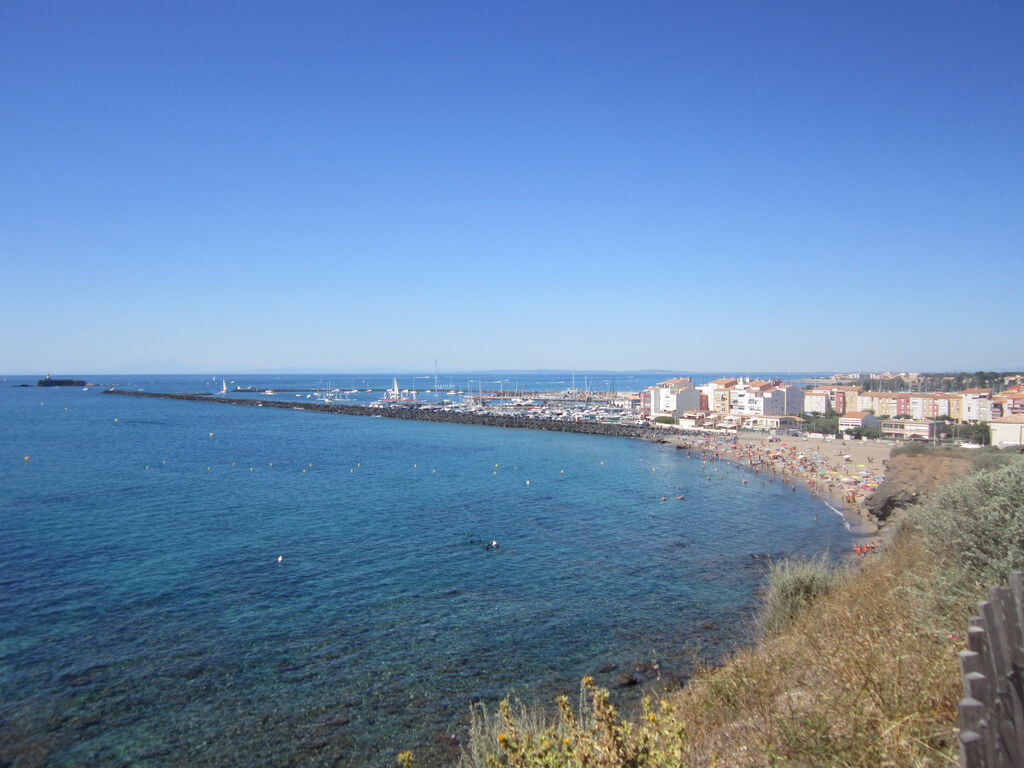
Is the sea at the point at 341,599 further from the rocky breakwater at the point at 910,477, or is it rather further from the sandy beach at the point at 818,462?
the rocky breakwater at the point at 910,477

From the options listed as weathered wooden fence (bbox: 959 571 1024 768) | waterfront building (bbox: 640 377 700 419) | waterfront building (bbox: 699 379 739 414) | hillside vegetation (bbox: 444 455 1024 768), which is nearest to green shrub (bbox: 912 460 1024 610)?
hillside vegetation (bbox: 444 455 1024 768)

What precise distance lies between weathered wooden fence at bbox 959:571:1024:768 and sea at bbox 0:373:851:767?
733 cm

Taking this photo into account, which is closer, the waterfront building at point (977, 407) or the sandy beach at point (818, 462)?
the sandy beach at point (818, 462)

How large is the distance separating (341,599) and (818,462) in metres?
31.0

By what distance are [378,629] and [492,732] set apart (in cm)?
552

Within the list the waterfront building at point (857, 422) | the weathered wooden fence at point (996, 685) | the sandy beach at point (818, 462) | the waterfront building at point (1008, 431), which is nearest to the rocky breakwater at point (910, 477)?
the sandy beach at point (818, 462)

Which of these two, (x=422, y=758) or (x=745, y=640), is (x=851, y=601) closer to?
(x=745, y=640)

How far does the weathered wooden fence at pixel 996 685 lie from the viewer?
2.44m

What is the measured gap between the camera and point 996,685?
2500 mm

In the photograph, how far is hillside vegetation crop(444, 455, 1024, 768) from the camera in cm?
359

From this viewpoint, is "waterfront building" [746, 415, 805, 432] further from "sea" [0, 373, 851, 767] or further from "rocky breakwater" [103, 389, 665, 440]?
"sea" [0, 373, 851, 767]

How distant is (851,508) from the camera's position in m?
25.1

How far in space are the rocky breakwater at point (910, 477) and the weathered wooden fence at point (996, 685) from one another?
66.3 feet

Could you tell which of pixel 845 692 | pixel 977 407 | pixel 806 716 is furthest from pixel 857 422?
pixel 806 716
